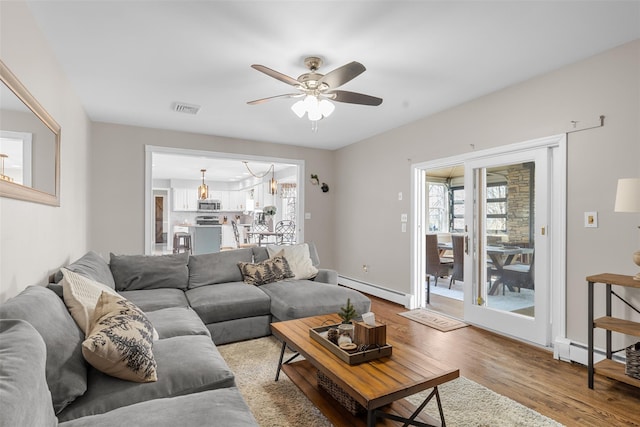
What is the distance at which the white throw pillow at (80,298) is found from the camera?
1701 mm

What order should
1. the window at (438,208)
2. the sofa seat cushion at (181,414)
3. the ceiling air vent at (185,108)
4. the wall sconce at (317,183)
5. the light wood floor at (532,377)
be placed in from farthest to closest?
the window at (438,208)
the wall sconce at (317,183)
the ceiling air vent at (185,108)
the light wood floor at (532,377)
the sofa seat cushion at (181,414)

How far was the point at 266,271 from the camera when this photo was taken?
3.84 metres

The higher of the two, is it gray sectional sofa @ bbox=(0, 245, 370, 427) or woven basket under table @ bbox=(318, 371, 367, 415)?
gray sectional sofa @ bbox=(0, 245, 370, 427)

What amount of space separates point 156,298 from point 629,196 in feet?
12.3

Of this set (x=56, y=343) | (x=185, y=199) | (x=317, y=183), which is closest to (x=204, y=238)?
(x=185, y=199)

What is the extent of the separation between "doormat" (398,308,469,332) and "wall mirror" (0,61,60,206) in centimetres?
374

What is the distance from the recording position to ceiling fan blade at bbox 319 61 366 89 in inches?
85.8

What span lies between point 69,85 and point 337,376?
139 inches

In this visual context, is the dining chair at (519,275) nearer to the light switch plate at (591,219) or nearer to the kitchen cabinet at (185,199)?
the light switch plate at (591,219)

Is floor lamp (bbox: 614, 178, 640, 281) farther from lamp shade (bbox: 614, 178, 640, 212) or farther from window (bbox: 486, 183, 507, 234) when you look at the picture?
window (bbox: 486, 183, 507, 234)

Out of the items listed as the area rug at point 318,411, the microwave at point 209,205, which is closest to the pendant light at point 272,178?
the microwave at point 209,205

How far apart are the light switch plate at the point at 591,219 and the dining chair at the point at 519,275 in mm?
579

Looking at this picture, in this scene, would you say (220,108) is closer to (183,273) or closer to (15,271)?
(183,273)

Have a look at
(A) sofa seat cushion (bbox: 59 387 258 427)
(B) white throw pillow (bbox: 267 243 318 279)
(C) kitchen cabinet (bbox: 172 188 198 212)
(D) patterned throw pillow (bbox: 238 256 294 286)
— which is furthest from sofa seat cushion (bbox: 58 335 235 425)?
(C) kitchen cabinet (bbox: 172 188 198 212)
